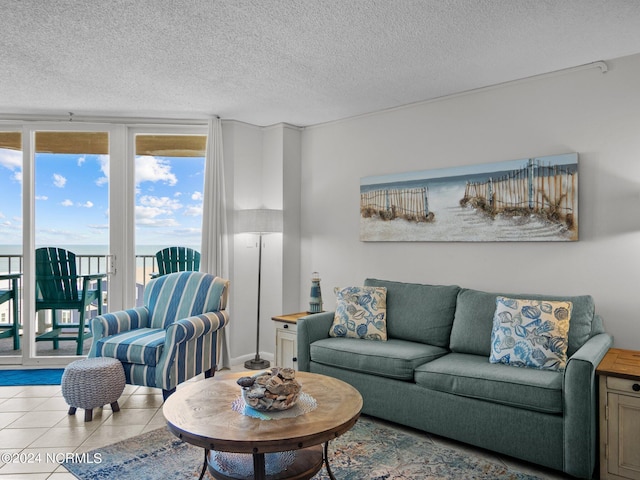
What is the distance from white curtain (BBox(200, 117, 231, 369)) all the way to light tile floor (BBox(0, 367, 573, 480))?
1304 mm

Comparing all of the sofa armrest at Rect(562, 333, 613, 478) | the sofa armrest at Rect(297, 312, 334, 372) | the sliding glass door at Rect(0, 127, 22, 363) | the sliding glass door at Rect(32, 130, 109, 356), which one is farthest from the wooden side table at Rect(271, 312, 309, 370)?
the sliding glass door at Rect(0, 127, 22, 363)

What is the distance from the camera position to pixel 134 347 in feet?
11.6

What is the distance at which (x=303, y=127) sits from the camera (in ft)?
17.0

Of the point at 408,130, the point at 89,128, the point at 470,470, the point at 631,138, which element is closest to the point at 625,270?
the point at 631,138

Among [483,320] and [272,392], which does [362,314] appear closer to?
[483,320]

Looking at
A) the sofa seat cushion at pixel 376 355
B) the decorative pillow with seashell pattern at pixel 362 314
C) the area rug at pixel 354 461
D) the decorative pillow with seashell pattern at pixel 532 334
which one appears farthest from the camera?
the decorative pillow with seashell pattern at pixel 362 314

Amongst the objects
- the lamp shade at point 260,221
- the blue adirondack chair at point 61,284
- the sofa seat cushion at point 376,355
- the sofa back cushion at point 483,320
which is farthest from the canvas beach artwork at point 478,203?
the blue adirondack chair at point 61,284

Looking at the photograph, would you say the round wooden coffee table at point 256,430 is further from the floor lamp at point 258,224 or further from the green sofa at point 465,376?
the floor lamp at point 258,224

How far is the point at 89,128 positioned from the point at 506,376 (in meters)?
4.51

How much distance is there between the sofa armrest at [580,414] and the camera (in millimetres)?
2418

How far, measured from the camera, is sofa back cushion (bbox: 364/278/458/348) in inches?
141

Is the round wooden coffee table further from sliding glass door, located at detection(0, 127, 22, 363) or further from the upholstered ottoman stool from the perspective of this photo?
sliding glass door, located at detection(0, 127, 22, 363)

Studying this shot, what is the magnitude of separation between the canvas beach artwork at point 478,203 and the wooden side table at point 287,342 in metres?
1.10

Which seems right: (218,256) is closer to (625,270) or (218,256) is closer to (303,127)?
(303,127)
